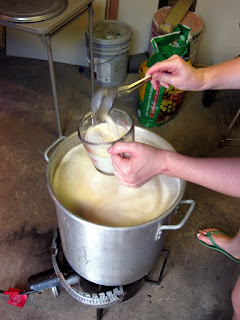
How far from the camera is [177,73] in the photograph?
0.87 m

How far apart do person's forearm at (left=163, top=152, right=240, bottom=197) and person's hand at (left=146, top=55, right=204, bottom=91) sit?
0.30 meters

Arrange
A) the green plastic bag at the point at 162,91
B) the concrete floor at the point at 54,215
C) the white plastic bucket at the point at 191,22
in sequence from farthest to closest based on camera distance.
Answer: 1. the white plastic bucket at the point at 191,22
2. the green plastic bag at the point at 162,91
3. the concrete floor at the point at 54,215

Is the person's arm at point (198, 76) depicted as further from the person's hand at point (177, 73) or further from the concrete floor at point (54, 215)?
the concrete floor at point (54, 215)

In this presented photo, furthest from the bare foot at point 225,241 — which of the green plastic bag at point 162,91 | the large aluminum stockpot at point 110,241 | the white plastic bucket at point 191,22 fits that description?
the white plastic bucket at point 191,22

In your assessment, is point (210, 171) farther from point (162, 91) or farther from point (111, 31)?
point (111, 31)

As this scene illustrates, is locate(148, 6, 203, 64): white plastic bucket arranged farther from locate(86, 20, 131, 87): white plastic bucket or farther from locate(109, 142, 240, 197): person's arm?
locate(109, 142, 240, 197): person's arm

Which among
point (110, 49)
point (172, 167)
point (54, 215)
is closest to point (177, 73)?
point (172, 167)

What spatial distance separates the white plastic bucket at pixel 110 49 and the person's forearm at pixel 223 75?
3.49ft

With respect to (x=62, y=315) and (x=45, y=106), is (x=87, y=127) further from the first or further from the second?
(x=45, y=106)

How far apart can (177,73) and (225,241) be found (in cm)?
74

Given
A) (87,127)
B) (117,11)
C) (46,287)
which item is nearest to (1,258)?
(46,287)

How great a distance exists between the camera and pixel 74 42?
211 cm

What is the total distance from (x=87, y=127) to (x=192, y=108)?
4.46 feet

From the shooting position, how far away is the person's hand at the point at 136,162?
2.12 feet
